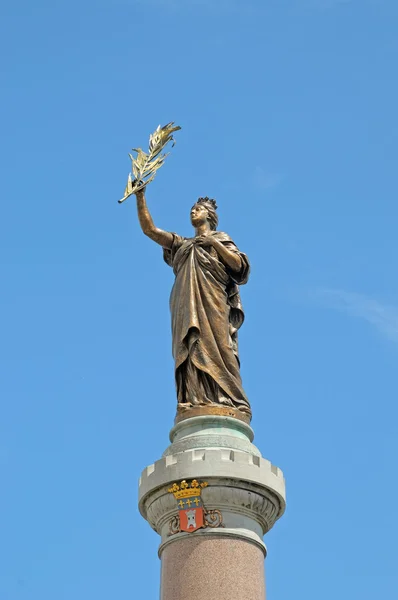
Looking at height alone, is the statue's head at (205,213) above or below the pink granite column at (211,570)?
above

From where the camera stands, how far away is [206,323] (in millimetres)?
15695

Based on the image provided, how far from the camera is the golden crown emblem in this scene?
14.0 metres

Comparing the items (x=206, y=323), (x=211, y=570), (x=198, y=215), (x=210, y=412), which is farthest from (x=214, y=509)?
(x=198, y=215)

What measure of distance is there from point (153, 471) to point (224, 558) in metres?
1.60

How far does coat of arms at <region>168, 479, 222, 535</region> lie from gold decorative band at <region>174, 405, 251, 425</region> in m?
1.19

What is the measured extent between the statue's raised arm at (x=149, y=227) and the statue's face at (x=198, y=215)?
46 centimetres

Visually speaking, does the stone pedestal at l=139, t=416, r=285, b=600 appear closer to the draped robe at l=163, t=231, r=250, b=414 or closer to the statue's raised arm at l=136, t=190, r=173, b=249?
the draped robe at l=163, t=231, r=250, b=414

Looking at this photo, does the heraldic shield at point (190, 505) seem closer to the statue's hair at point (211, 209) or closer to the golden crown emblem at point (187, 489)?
the golden crown emblem at point (187, 489)

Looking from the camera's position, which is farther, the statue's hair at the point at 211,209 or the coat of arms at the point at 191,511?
the statue's hair at the point at 211,209

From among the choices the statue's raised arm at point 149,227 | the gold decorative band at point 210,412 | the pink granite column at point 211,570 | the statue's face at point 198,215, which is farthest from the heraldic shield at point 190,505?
the statue's face at point 198,215

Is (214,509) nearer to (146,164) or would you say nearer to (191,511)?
(191,511)

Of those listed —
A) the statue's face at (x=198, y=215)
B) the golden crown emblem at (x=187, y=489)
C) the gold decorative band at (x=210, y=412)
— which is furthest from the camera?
the statue's face at (x=198, y=215)

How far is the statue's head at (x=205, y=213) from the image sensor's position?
1719cm


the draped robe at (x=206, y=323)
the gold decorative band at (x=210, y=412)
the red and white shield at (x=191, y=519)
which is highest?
the draped robe at (x=206, y=323)
